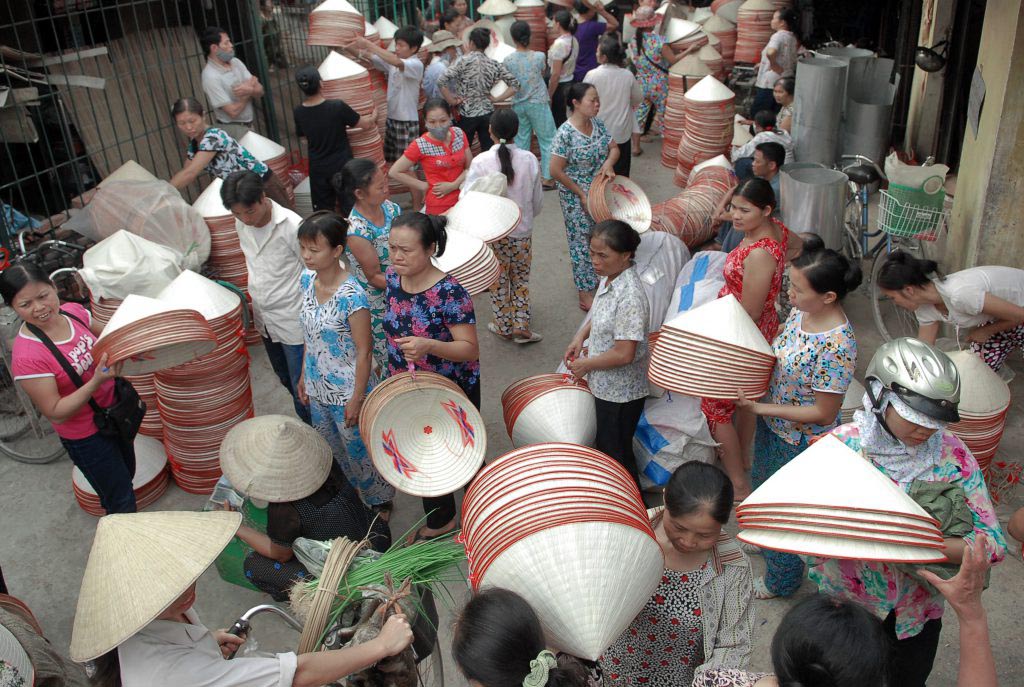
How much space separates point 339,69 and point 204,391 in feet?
11.6

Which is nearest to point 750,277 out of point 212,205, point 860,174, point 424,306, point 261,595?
point 424,306

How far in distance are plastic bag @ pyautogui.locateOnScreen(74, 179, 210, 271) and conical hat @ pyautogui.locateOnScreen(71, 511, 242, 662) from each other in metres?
3.15

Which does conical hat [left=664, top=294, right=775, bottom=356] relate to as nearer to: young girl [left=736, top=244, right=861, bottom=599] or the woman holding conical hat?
young girl [left=736, top=244, right=861, bottom=599]

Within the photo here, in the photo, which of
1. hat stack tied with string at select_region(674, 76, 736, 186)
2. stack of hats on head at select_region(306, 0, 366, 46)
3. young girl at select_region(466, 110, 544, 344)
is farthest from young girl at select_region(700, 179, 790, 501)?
stack of hats on head at select_region(306, 0, 366, 46)

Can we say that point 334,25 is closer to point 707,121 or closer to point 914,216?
point 707,121

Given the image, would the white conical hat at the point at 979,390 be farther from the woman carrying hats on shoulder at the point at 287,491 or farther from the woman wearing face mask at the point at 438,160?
the woman wearing face mask at the point at 438,160

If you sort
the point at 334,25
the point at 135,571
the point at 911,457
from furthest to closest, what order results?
1. the point at 334,25
2. the point at 911,457
3. the point at 135,571

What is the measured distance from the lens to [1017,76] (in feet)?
13.4

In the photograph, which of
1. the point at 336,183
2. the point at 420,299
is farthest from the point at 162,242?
the point at 420,299

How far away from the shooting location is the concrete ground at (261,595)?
320cm

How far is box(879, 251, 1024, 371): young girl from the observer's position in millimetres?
3453

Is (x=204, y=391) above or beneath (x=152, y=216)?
beneath

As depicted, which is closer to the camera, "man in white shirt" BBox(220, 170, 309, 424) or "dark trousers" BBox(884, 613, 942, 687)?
"dark trousers" BBox(884, 613, 942, 687)

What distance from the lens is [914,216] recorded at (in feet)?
15.1
